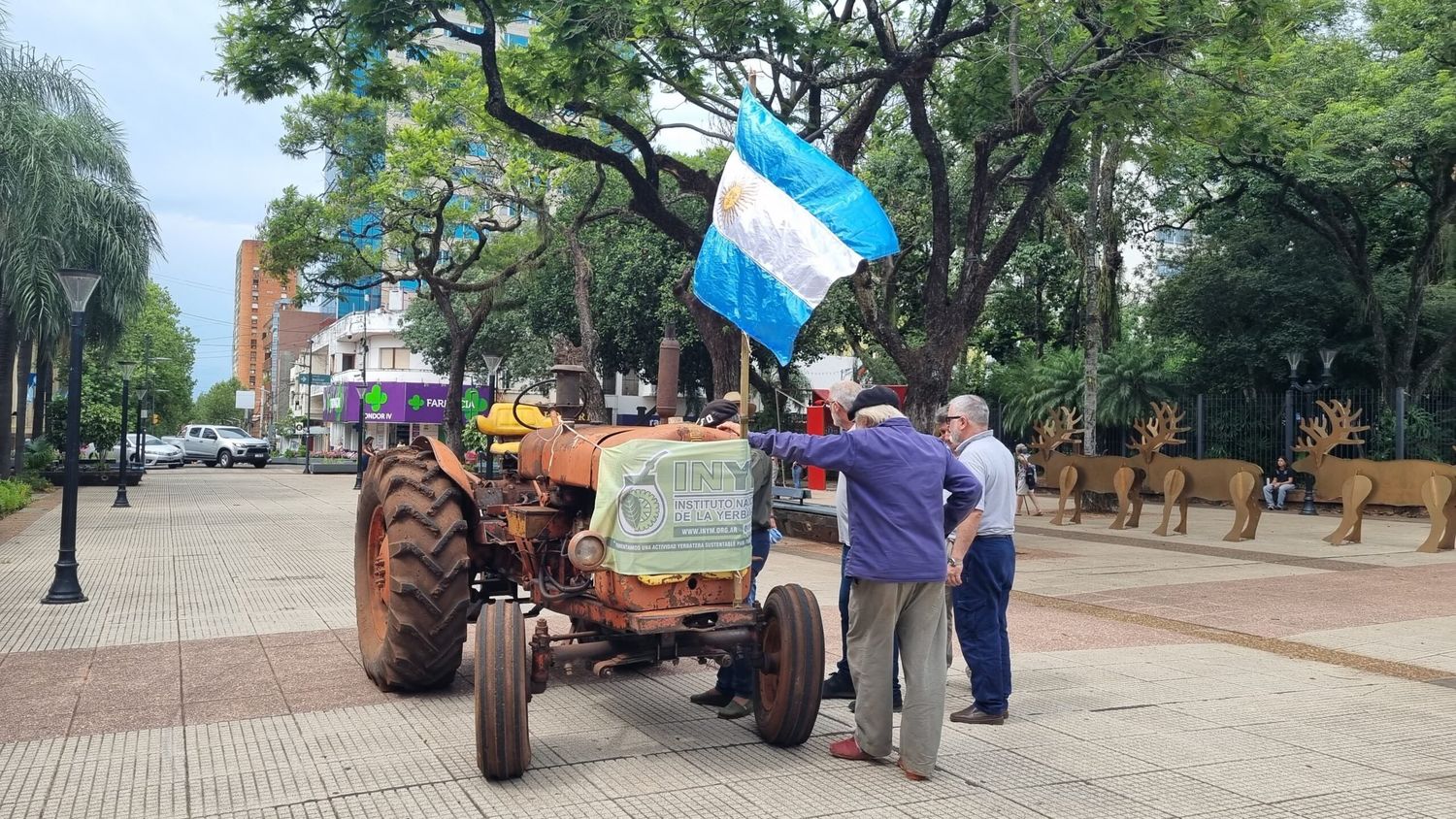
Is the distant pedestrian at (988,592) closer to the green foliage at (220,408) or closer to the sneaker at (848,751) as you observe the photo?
the sneaker at (848,751)

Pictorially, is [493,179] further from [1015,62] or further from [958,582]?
[958,582]

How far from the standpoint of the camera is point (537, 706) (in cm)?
657

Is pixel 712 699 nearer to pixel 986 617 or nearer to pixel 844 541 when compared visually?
pixel 844 541

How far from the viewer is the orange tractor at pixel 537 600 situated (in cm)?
518

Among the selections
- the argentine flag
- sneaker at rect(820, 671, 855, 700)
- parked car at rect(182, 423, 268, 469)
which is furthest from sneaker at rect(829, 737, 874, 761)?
parked car at rect(182, 423, 268, 469)

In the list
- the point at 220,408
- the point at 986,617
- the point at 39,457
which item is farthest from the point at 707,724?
the point at 220,408

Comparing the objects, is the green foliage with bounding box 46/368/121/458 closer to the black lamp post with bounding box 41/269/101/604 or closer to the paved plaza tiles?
the paved plaza tiles

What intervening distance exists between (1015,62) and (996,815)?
33.6 ft

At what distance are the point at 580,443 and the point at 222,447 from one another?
150ft

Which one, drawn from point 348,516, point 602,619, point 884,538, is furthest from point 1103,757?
point 348,516

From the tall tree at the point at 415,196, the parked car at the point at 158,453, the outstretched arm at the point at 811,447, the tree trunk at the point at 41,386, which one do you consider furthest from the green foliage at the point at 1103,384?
the parked car at the point at 158,453

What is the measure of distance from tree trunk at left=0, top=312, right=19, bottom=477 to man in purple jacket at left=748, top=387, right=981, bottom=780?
21869 mm

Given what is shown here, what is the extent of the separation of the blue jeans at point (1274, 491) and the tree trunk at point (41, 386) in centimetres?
2680

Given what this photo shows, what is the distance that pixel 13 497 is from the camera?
1980cm
